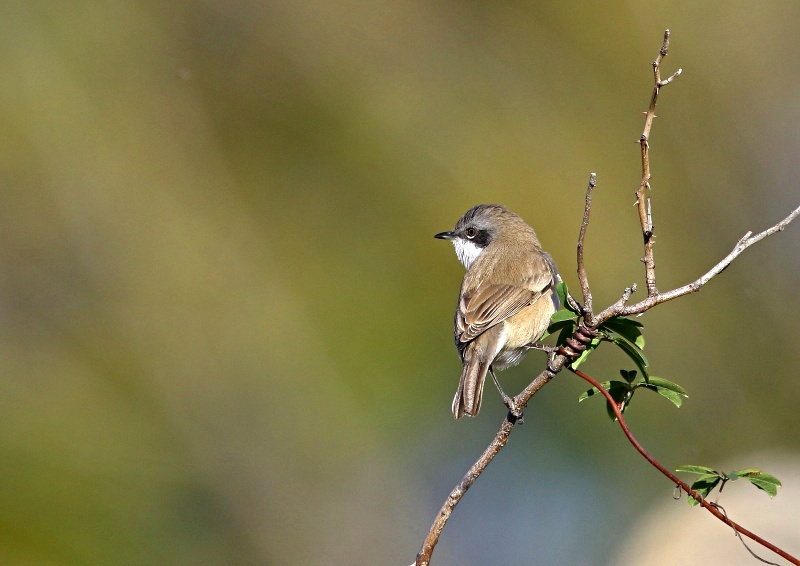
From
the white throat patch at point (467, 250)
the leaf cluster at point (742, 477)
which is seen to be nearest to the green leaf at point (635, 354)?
the leaf cluster at point (742, 477)

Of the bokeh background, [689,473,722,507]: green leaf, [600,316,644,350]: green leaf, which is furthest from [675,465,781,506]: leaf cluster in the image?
the bokeh background

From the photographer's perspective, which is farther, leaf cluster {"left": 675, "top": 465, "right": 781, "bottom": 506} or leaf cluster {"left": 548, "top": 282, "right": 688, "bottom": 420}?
leaf cluster {"left": 548, "top": 282, "right": 688, "bottom": 420}

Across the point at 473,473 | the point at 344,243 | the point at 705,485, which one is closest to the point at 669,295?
the point at 705,485

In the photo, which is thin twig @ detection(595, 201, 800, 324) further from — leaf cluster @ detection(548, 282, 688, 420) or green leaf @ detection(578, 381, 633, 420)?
green leaf @ detection(578, 381, 633, 420)

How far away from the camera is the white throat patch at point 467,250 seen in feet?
19.0

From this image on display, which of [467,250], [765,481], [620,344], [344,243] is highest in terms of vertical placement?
[344,243]

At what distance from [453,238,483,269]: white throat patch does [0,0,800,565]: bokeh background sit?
3580 mm

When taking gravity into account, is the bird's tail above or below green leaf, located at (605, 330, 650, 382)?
above

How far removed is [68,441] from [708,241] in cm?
811

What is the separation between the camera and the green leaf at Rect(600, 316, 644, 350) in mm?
2324

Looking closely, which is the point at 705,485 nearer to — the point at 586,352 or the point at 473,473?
the point at 586,352

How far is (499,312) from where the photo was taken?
15.1ft

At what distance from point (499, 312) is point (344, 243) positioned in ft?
22.0

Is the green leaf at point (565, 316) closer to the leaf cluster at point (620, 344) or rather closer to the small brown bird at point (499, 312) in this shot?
the leaf cluster at point (620, 344)
